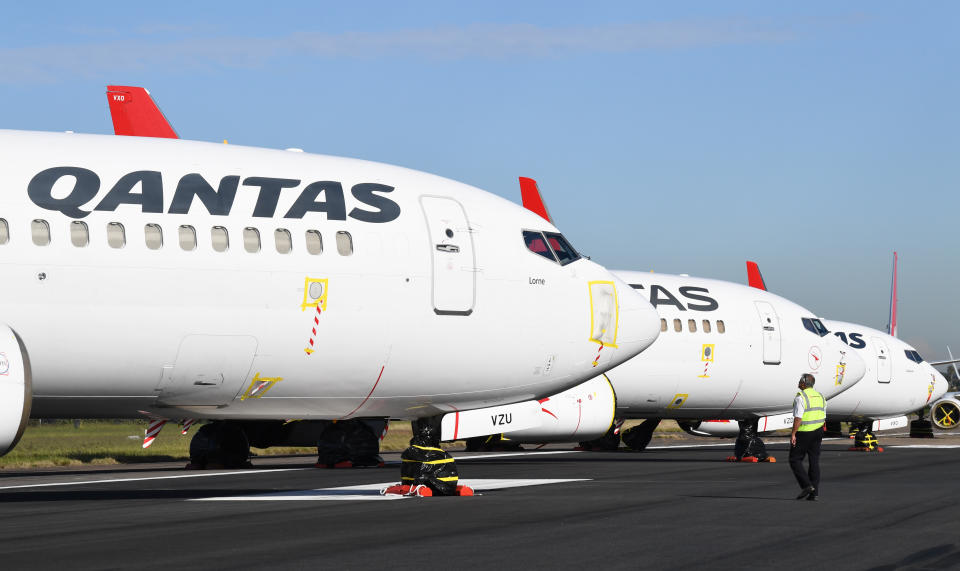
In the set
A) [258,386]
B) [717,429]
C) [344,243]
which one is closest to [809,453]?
[344,243]

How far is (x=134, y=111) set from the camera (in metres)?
23.8

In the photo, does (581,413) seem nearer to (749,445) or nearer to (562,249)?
(749,445)

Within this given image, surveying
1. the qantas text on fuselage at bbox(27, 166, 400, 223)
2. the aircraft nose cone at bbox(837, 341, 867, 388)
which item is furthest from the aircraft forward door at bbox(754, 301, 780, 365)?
the qantas text on fuselage at bbox(27, 166, 400, 223)

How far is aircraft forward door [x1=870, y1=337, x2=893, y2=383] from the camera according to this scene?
1673 inches

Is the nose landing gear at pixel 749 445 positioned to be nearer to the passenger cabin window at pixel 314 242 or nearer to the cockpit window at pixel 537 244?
the cockpit window at pixel 537 244

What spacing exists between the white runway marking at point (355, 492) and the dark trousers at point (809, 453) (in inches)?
198

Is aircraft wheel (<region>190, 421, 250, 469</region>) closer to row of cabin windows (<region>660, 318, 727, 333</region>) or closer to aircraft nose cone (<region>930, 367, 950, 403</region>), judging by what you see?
row of cabin windows (<region>660, 318, 727, 333</region>)

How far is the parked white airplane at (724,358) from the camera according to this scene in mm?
32156

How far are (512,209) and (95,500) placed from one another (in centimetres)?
795

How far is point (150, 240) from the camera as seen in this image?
15.9 meters

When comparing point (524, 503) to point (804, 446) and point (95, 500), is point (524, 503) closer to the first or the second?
point (804, 446)

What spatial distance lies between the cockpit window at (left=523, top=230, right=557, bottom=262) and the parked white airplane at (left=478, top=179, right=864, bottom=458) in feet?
40.3

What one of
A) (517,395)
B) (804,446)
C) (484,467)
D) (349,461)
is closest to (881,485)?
(804,446)

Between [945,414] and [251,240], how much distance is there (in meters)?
48.2
